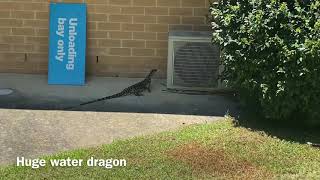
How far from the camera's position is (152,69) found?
27.2 feet

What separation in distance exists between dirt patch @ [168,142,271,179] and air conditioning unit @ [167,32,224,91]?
1979mm

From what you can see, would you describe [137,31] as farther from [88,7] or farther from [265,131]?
[265,131]

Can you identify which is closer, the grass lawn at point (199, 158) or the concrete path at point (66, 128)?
the grass lawn at point (199, 158)

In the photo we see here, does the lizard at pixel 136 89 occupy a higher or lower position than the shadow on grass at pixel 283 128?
higher

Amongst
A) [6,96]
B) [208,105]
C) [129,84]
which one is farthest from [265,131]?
[6,96]

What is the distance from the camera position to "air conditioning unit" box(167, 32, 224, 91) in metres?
7.59

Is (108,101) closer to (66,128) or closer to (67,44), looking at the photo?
(66,128)

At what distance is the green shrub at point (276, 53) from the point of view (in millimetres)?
5754

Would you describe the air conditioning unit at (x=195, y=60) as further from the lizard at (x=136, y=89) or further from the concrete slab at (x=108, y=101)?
the lizard at (x=136, y=89)

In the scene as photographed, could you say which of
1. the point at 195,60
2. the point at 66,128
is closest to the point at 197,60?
the point at 195,60

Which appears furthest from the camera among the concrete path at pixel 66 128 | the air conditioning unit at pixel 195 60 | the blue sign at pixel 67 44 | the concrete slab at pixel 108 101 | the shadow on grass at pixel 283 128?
the blue sign at pixel 67 44

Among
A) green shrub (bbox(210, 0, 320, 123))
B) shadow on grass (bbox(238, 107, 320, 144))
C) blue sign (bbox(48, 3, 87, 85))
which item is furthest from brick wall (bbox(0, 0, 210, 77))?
shadow on grass (bbox(238, 107, 320, 144))

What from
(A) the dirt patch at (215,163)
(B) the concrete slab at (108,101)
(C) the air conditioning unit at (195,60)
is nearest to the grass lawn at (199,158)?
(A) the dirt patch at (215,163)

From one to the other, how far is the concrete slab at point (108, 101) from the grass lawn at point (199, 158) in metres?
0.89
